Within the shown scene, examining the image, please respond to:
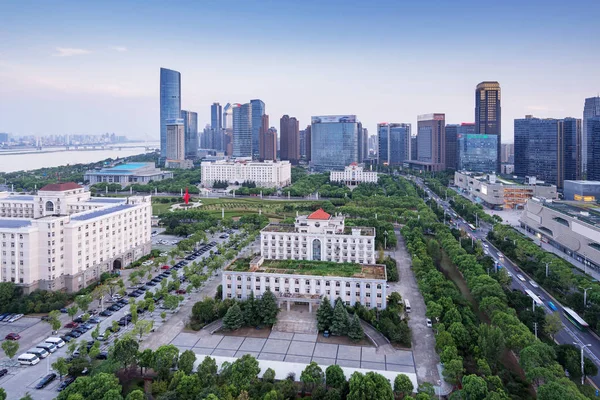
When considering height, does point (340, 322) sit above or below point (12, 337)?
above

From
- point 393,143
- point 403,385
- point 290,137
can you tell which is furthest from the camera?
point 290,137

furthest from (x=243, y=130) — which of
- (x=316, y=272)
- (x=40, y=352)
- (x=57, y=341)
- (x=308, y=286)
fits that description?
(x=40, y=352)

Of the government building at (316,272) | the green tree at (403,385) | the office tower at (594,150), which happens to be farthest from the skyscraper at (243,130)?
the green tree at (403,385)

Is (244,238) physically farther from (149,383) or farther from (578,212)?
(578,212)

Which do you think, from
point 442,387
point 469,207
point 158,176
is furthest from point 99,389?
point 158,176

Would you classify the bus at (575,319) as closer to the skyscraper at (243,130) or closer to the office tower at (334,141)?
the office tower at (334,141)

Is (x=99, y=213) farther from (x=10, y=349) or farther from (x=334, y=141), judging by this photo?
(x=334, y=141)
